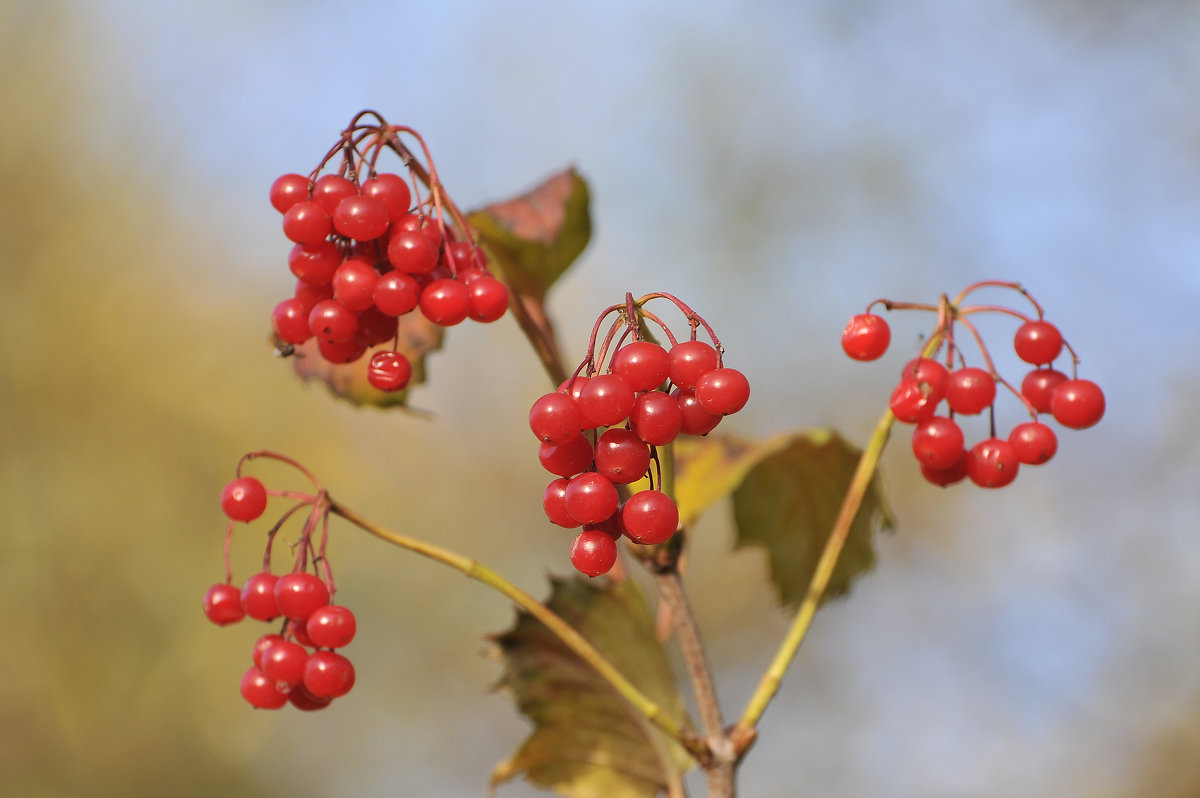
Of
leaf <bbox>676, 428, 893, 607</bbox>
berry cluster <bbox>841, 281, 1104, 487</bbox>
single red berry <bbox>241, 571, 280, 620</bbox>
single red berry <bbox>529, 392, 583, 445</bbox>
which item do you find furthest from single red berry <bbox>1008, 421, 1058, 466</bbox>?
single red berry <bbox>241, 571, 280, 620</bbox>

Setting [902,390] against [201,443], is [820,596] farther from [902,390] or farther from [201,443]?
[201,443]

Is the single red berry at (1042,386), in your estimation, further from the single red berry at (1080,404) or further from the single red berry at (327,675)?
the single red berry at (327,675)

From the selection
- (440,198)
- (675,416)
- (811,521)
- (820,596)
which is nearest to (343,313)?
(440,198)

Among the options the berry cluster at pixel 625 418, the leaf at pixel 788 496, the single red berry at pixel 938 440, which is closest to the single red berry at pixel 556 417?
the berry cluster at pixel 625 418

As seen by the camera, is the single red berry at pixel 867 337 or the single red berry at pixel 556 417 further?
the single red berry at pixel 867 337

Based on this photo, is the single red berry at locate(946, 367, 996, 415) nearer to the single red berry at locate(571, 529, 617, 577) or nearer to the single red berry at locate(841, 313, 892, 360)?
the single red berry at locate(841, 313, 892, 360)

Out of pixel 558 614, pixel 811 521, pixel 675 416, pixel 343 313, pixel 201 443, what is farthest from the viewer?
pixel 201 443
